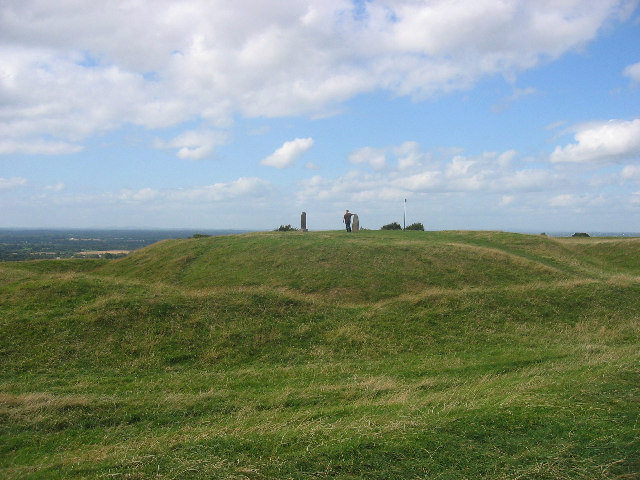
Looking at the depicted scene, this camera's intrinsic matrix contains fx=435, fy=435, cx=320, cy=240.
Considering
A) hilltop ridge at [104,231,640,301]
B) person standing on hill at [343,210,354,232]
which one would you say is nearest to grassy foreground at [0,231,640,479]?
hilltop ridge at [104,231,640,301]

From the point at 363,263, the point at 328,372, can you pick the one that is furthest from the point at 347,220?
the point at 328,372

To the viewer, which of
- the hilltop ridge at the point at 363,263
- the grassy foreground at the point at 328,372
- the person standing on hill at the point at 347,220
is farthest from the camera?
the person standing on hill at the point at 347,220

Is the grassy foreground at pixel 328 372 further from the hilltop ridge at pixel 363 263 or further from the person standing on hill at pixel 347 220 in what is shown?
the person standing on hill at pixel 347 220

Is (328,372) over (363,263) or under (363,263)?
under

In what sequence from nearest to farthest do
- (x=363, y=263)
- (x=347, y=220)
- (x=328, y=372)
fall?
(x=328, y=372) < (x=363, y=263) < (x=347, y=220)

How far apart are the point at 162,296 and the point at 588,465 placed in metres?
16.0

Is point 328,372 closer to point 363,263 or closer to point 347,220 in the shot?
point 363,263

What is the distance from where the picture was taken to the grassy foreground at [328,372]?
666cm

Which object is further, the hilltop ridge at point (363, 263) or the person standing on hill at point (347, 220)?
the person standing on hill at point (347, 220)

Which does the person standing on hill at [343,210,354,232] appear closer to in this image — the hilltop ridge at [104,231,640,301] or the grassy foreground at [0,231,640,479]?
the hilltop ridge at [104,231,640,301]

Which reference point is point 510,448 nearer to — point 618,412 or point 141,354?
point 618,412

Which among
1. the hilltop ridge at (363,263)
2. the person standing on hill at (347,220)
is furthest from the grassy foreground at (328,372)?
the person standing on hill at (347,220)

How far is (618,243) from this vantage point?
118 feet

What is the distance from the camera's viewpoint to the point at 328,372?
497 inches
